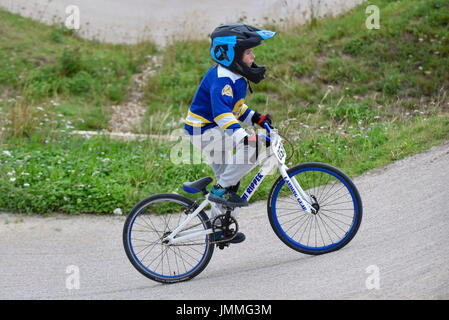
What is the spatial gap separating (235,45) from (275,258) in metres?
2.06

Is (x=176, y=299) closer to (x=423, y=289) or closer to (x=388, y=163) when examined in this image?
(x=423, y=289)

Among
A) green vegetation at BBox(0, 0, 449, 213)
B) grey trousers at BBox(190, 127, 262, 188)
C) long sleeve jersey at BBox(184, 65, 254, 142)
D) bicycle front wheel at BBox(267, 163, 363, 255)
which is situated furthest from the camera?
green vegetation at BBox(0, 0, 449, 213)

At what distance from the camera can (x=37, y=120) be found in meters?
7.96

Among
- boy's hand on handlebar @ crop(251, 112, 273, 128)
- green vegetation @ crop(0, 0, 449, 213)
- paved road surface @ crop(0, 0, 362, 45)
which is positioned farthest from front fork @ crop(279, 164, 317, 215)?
paved road surface @ crop(0, 0, 362, 45)

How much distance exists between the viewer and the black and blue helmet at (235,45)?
431cm

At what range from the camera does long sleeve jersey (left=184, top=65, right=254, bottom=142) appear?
4.24 m

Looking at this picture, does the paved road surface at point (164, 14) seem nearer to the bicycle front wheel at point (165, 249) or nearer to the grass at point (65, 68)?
the grass at point (65, 68)

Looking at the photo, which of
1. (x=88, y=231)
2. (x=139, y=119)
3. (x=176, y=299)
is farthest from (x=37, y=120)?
(x=176, y=299)

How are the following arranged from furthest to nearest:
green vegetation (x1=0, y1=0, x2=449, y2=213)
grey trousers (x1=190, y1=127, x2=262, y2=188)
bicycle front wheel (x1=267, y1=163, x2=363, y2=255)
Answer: green vegetation (x1=0, y1=0, x2=449, y2=213) < bicycle front wheel (x1=267, y1=163, x2=363, y2=255) < grey trousers (x1=190, y1=127, x2=262, y2=188)

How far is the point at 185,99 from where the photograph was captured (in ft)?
32.4

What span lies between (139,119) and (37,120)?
2044 mm

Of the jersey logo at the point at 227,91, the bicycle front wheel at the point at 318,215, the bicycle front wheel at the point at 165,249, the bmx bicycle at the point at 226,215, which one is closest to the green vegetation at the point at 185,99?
the bicycle front wheel at the point at 318,215

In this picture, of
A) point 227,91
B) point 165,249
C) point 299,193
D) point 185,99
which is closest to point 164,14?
point 185,99

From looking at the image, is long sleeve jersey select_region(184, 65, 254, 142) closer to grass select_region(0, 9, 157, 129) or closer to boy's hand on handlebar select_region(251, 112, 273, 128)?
boy's hand on handlebar select_region(251, 112, 273, 128)
